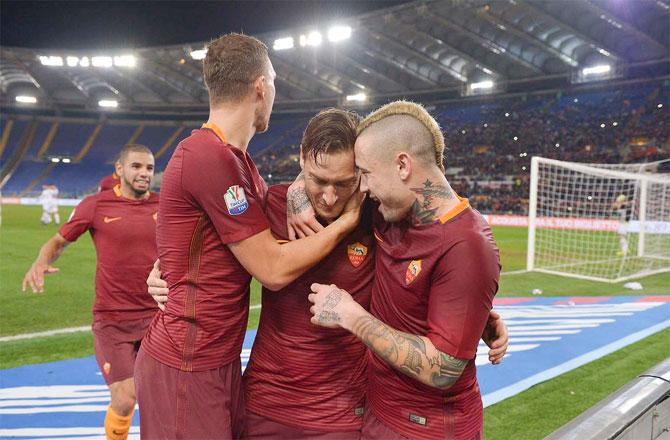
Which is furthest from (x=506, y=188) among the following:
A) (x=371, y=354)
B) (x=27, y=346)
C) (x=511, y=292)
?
(x=371, y=354)

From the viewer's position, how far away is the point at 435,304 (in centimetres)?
175

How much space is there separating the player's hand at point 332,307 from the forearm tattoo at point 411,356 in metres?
0.06

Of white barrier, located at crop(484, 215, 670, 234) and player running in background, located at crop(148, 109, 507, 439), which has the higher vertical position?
player running in background, located at crop(148, 109, 507, 439)

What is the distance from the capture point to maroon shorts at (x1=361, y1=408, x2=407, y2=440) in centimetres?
194

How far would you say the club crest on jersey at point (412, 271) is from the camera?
1.83m

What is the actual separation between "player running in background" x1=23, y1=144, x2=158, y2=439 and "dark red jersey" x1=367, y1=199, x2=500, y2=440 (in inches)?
97.3

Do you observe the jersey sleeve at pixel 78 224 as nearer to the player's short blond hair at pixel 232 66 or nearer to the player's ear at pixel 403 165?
the player's short blond hair at pixel 232 66

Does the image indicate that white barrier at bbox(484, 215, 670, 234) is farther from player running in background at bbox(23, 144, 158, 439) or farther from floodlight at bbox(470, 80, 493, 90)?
floodlight at bbox(470, 80, 493, 90)

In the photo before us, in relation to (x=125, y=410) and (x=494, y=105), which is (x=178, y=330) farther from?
(x=494, y=105)

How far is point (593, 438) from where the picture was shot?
1.59 metres

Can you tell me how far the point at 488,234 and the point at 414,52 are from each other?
33.1m

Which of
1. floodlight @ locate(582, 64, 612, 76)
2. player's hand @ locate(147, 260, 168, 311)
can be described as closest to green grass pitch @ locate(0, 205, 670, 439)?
player's hand @ locate(147, 260, 168, 311)

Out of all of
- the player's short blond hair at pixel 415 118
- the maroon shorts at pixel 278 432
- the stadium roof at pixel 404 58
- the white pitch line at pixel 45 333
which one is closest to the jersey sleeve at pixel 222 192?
the player's short blond hair at pixel 415 118

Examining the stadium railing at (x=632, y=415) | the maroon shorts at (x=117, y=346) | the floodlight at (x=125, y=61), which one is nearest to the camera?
the stadium railing at (x=632, y=415)
